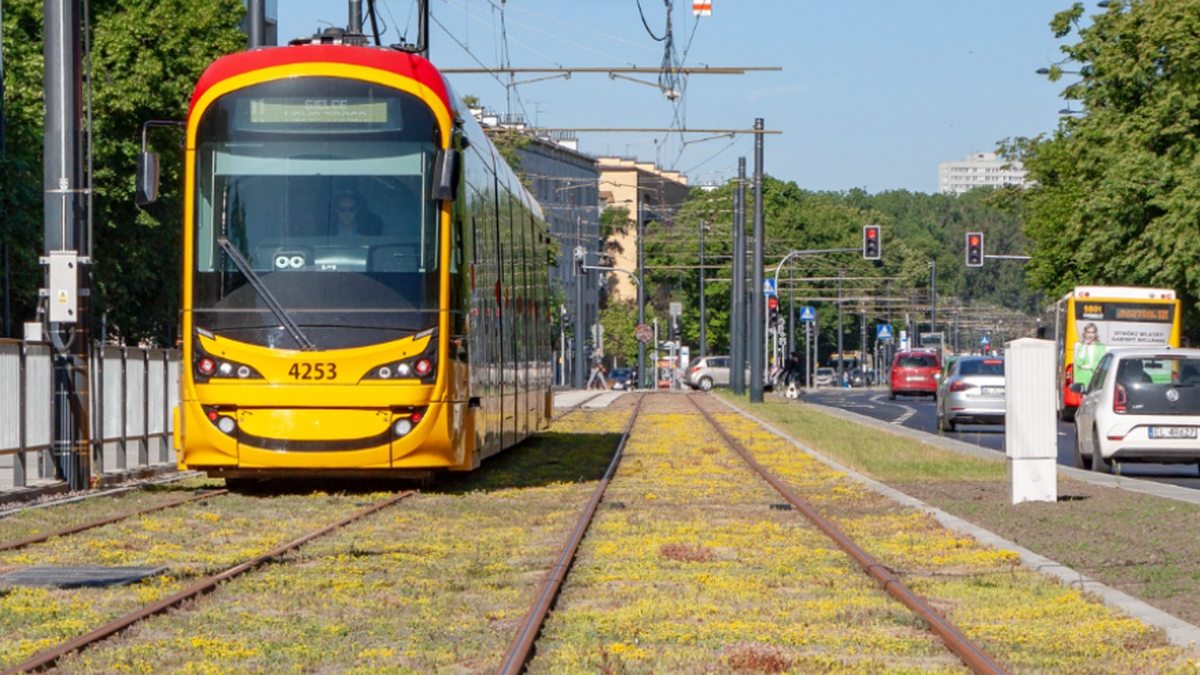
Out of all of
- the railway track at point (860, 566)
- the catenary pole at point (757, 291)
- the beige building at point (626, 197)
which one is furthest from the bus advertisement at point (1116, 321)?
the beige building at point (626, 197)

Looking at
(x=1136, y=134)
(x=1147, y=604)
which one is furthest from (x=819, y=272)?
(x=1147, y=604)

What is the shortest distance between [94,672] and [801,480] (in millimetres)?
13214

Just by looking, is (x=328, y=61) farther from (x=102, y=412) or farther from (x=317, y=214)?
(x=102, y=412)

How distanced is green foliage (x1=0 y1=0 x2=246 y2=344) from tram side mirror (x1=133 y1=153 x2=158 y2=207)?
95.9 feet

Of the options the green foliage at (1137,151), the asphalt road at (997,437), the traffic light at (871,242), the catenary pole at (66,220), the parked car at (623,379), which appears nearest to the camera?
the catenary pole at (66,220)

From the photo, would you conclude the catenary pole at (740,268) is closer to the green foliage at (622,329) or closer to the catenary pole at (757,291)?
the catenary pole at (757,291)

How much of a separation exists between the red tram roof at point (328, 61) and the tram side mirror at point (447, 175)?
696mm

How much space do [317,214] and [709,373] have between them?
227ft

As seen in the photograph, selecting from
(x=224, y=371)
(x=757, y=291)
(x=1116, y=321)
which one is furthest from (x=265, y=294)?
(x=757, y=291)

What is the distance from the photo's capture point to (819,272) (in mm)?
127375

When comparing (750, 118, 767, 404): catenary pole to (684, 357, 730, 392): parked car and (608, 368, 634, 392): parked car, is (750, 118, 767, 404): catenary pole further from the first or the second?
(608, 368, 634, 392): parked car

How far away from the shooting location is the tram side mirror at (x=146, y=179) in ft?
53.5

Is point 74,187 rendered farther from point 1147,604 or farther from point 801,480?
point 1147,604

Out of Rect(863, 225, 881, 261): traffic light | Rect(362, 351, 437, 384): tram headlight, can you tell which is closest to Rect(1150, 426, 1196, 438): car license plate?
Rect(362, 351, 437, 384): tram headlight
